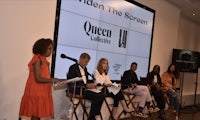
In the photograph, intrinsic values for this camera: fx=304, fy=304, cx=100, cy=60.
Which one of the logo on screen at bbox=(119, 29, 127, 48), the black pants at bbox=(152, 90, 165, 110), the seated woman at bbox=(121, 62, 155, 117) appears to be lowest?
the black pants at bbox=(152, 90, 165, 110)

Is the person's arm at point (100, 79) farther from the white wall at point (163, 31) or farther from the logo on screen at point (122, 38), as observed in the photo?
the white wall at point (163, 31)

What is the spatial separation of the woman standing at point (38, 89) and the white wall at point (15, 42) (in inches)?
28.1

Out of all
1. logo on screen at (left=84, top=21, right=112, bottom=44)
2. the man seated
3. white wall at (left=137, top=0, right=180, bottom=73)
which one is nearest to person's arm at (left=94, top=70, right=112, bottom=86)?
the man seated

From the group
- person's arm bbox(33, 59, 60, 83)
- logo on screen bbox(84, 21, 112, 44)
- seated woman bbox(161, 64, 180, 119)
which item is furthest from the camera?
seated woman bbox(161, 64, 180, 119)

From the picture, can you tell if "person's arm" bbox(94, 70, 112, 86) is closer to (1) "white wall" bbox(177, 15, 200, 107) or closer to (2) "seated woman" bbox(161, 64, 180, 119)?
(2) "seated woman" bbox(161, 64, 180, 119)

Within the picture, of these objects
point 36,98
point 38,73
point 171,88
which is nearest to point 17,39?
point 38,73

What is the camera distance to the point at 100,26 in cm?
583

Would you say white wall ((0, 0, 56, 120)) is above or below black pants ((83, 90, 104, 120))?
above

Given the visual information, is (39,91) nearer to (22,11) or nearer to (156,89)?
(22,11)

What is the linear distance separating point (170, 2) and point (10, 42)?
5.40 metres

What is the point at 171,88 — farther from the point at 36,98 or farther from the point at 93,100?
the point at 36,98

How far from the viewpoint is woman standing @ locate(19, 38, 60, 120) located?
3.36 m

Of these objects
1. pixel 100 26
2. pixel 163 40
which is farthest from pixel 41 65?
pixel 163 40

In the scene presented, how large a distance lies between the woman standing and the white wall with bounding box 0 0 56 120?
71 centimetres
